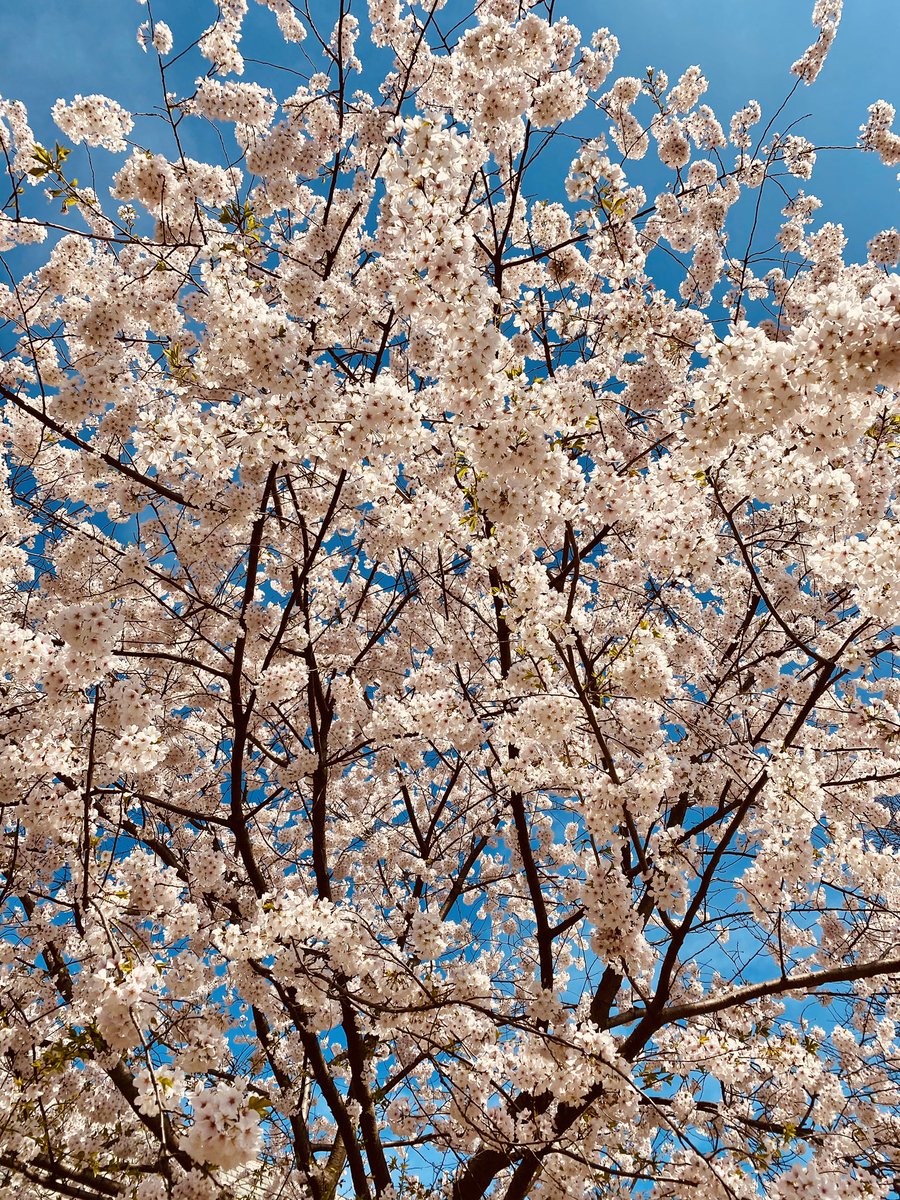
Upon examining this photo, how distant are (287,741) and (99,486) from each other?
358cm

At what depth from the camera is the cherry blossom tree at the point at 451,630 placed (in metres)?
3.84

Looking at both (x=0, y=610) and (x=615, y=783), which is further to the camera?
(x=0, y=610)

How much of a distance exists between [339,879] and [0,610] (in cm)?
531

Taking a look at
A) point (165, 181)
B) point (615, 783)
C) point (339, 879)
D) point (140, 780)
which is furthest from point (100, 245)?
point (339, 879)

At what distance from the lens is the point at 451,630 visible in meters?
7.34

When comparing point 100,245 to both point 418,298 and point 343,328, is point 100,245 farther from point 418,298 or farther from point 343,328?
point 418,298

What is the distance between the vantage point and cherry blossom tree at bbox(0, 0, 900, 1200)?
3.84 m

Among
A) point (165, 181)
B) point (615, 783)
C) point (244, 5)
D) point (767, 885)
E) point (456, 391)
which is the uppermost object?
point (244, 5)

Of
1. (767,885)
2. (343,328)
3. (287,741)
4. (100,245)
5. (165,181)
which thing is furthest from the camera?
(287,741)

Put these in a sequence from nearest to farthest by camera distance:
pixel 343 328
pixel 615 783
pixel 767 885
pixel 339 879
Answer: pixel 767 885 < pixel 615 783 < pixel 343 328 < pixel 339 879

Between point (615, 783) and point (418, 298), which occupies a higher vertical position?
point (418, 298)

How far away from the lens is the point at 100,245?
22.9 feet

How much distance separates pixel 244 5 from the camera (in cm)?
582

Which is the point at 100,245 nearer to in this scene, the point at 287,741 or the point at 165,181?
the point at 165,181
